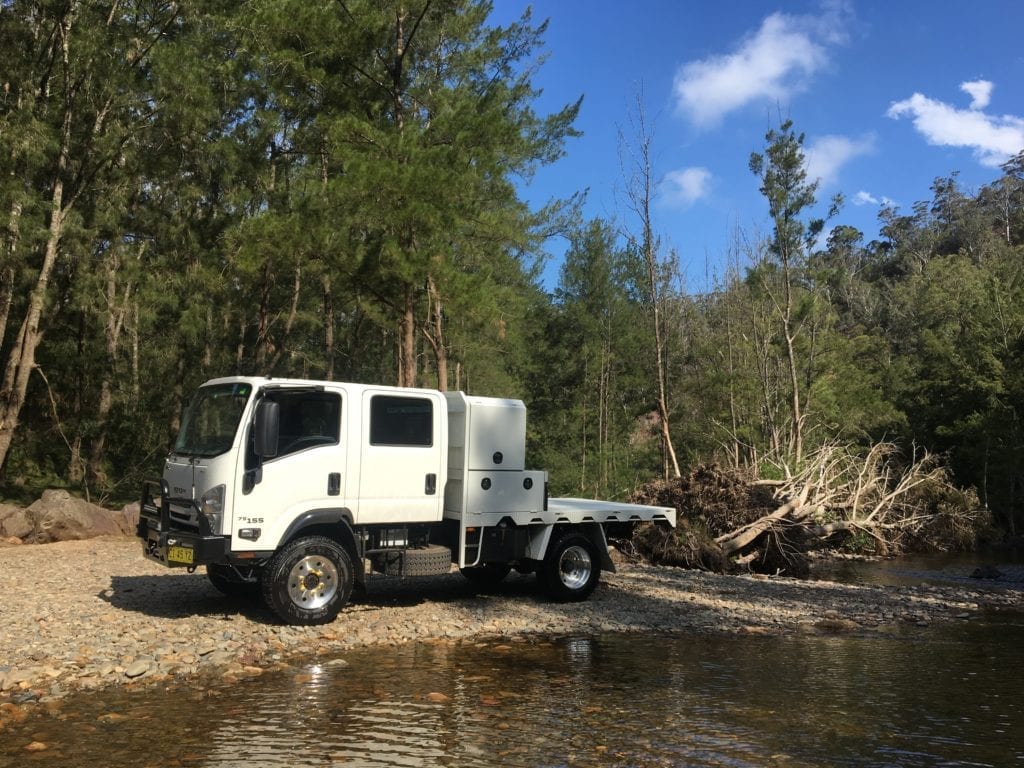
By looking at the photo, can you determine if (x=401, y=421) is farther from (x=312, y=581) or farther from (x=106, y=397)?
(x=106, y=397)

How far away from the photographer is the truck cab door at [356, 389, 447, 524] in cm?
898

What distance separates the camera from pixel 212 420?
8664 mm

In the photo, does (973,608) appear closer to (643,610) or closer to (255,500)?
(643,610)

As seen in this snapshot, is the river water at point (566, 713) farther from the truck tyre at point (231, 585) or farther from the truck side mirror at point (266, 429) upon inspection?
the truck tyre at point (231, 585)

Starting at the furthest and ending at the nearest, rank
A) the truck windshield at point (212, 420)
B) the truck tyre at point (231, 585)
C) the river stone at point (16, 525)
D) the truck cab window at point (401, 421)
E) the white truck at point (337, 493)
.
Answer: the river stone at point (16, 525) → the truck tyre at point (231, 585) → the truck cab window at point (401, 421) → the truck windshield at point (212, 420) → the white truck at point (337, 493)

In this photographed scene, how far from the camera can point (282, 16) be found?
15688 millimetres

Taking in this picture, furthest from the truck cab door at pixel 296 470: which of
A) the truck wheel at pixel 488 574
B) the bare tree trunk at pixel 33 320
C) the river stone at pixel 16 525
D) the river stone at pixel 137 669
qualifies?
the bare tree trunk at pixel 33 320

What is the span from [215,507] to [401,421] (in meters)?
2.32

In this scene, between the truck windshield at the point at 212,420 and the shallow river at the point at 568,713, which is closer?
the shallow river at the point at 568,713

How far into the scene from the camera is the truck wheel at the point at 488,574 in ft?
36.8

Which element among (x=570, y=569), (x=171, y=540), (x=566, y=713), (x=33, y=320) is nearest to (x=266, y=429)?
(x=171, y=540)

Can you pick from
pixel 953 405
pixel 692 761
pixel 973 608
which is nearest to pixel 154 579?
pixel 692 761

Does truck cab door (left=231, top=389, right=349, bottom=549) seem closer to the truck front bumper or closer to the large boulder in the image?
→ the truck front bumper

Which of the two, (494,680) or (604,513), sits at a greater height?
(604,513)
